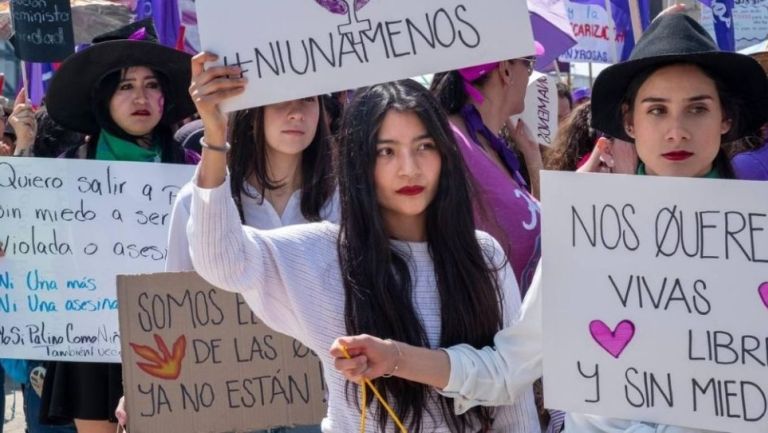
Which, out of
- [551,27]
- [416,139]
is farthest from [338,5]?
[551,27]

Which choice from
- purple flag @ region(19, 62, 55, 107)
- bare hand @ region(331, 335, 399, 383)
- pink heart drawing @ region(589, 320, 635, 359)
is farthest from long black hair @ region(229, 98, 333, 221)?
Result: purple flag @ region(19, 62, 55, 107)

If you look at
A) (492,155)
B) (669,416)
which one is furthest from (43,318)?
(669,416)

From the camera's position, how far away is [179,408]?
3.71 m

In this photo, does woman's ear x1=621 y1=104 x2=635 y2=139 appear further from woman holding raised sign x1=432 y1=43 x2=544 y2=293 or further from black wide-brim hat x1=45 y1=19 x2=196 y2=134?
black wide-brim hat x1=45 y1=19 x2=196 y2=134

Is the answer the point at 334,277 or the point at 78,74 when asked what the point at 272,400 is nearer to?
the point at 334,277

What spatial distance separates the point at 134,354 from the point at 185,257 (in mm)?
341

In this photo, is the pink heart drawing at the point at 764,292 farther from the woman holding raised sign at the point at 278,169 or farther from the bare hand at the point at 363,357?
the woman holding raised sign at the point at 278,169

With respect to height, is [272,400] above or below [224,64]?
below

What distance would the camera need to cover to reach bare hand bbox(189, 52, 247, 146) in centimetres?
287

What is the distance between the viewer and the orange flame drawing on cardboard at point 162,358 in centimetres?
370

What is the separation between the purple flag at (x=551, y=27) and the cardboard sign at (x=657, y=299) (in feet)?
10.8

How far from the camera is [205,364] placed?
147 inches

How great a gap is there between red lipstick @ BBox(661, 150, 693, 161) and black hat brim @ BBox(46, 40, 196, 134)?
223 centimetres

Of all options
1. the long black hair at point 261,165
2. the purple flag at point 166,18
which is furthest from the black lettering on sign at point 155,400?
the purple flag at point 166,18
